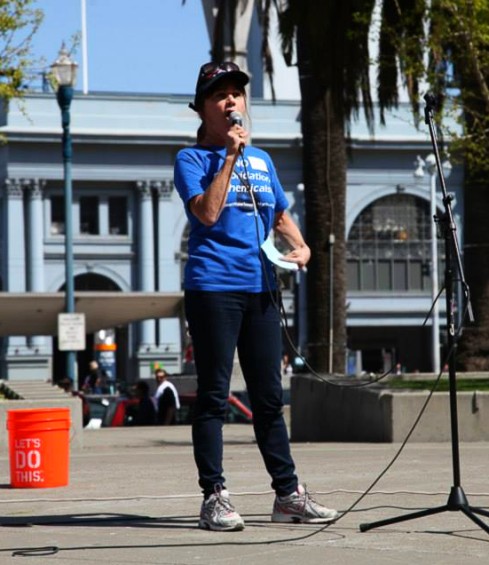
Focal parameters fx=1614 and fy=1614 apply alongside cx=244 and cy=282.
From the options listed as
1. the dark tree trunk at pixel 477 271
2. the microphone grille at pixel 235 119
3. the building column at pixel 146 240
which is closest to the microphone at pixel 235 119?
the microphone grille at pixel 235 119

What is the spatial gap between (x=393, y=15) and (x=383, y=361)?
179 feet

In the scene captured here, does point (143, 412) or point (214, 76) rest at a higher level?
point (214, 76)

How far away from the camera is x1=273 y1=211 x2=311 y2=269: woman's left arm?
718cm

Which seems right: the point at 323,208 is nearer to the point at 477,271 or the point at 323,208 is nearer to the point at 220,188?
the point at 477,271

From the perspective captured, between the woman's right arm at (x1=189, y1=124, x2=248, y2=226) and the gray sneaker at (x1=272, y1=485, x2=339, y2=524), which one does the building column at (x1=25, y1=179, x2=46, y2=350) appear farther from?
the woman's right arm at (x1=189, y1=124, x2=248, y2=226)

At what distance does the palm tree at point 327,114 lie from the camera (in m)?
22.2

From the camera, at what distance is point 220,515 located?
6.85 meters

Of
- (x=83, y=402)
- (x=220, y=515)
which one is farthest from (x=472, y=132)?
(x=220, y=515)

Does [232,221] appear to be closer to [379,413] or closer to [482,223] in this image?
[379,413]

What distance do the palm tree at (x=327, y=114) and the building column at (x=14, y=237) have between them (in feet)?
157

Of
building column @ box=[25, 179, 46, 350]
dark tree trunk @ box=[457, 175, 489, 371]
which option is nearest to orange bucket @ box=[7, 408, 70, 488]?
dark tree trunk @ box=[457, 175, 489, 371]

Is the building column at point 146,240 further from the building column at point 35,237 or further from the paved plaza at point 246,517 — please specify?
the paved plaza at point 246,517

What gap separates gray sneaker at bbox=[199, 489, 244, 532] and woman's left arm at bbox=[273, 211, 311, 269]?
1.08m

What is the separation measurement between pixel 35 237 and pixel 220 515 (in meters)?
64.9
